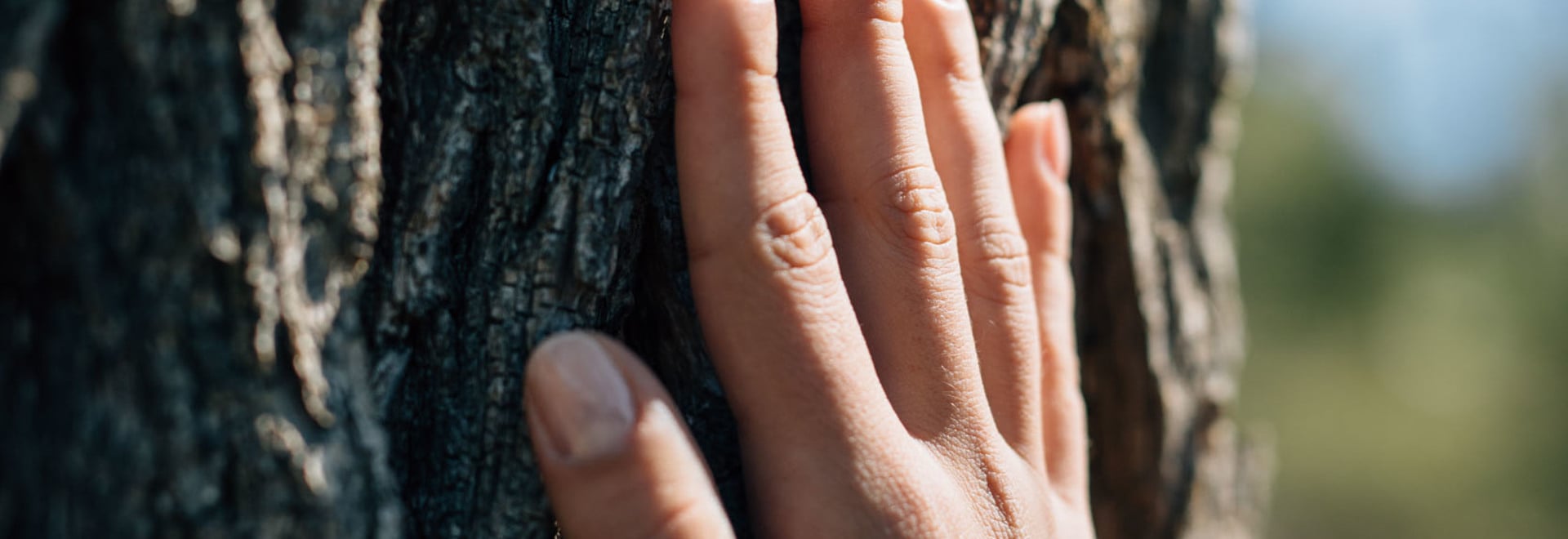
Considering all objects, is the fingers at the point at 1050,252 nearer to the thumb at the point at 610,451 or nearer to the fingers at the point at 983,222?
the fingers at the point at 983,222

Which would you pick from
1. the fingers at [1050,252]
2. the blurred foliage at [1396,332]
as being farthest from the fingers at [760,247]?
the blurred foliage at [1396,332]

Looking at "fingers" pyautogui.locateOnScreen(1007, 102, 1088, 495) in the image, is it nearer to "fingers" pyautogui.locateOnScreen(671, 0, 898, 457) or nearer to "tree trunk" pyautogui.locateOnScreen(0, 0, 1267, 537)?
"tree trunk" pyautogui.locateOnScreen(0, 0, 1267, 537)

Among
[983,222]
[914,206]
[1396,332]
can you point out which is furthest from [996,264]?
[1396,332]

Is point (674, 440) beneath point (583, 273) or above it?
beneath

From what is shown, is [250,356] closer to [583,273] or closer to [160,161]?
[160,161]

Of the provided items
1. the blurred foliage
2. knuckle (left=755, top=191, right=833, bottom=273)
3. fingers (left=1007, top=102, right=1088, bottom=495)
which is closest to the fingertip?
fingers (left=1007, top=102, right=1088, bottom=495)

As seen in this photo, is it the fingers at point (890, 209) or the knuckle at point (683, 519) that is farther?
the fingers at point (890, 209)

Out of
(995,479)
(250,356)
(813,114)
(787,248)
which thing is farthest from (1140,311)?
(250,356)
